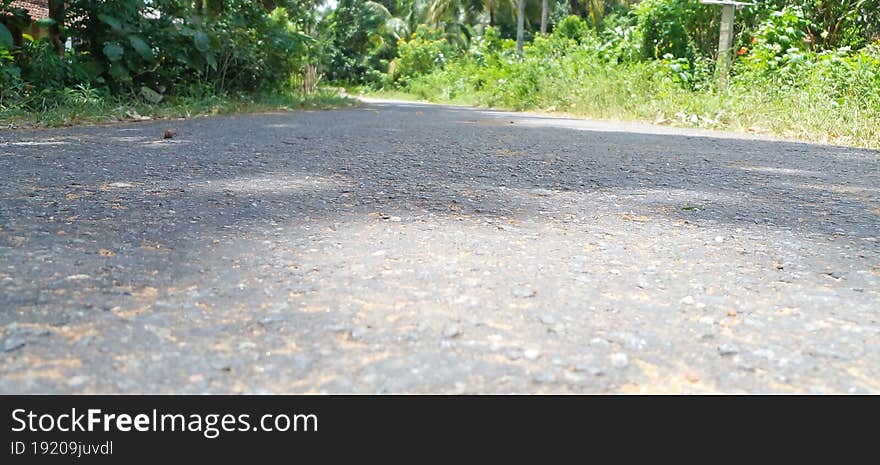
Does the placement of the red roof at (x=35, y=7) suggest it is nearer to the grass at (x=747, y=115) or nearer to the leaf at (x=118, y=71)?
the leaf at (x=118, y=71)

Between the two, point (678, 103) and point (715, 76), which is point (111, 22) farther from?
point (715, 76)

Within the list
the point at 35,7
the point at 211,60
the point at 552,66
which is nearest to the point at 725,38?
the point at 552,66

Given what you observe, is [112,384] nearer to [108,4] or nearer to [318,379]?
[318,379]

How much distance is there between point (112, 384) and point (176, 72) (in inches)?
325

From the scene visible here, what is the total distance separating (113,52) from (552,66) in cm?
731

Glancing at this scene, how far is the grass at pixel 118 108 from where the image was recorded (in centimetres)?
567

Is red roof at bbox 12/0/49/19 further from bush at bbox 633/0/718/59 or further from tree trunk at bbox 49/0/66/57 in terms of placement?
bush at bbox 633/0/718/59

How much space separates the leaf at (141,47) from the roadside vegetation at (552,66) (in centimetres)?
1

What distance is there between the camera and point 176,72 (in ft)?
28.4

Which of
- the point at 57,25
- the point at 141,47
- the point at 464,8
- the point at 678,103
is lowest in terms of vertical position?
the point at 678,103

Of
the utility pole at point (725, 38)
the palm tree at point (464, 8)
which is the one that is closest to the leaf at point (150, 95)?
the utility pole at point (725, 38)

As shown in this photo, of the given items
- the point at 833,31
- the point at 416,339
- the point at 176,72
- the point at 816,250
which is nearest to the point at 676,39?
the point at 833,31

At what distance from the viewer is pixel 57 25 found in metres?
7.91

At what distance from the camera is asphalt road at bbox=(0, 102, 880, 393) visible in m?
1.16
